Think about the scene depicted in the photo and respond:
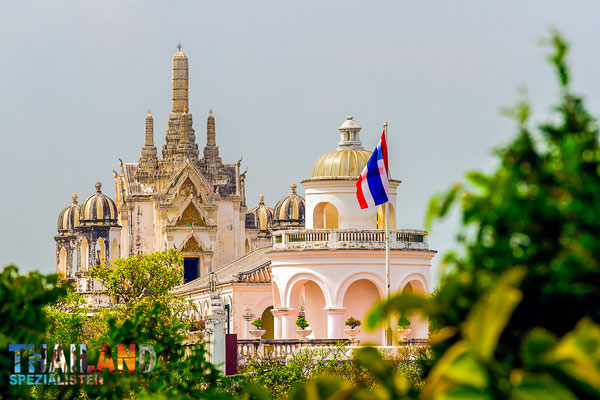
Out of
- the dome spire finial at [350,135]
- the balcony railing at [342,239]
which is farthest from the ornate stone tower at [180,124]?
the balcony railing at [342,239]

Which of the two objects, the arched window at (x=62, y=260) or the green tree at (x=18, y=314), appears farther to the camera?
the arched window at (x=62, y=260)

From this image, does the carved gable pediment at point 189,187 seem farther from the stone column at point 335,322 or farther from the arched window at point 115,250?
the stone column at point 335,322

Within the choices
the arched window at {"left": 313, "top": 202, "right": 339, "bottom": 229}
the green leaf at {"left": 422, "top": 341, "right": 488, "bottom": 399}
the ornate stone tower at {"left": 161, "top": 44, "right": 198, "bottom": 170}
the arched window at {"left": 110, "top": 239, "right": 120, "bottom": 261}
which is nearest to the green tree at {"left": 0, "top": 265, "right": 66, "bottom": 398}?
the green leaf at {"left": 422, "top": 341, "right": 488, "bottom": 399}

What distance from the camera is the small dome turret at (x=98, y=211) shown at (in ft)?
310

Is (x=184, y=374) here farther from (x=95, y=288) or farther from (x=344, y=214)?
(x=95, y=288)

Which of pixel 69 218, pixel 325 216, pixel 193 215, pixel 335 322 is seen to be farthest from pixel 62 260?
pixel 335 322

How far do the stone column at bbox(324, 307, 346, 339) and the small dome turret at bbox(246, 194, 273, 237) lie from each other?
175 feet

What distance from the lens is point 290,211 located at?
330 ft

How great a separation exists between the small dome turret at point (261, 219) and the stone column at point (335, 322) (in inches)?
2102

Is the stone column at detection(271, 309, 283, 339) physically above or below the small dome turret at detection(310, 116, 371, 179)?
below

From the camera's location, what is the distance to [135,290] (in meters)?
68.4

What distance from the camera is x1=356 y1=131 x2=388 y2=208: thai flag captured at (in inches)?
1756

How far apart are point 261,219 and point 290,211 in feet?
18.0

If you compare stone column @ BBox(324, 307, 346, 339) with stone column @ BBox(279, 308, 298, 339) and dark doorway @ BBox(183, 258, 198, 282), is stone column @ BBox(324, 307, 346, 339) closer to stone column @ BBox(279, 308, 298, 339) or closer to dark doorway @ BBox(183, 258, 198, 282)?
stone column @ BBox(279, 308, 298, 339)
